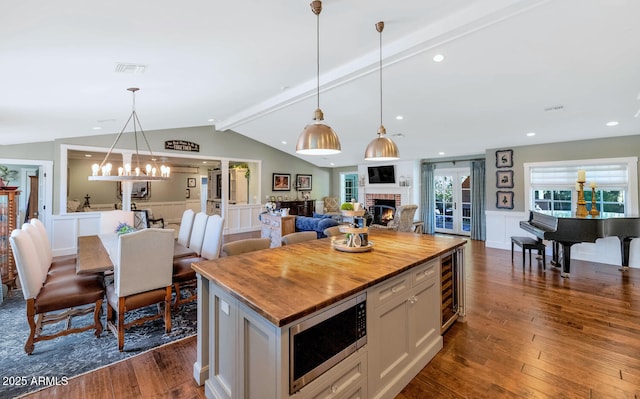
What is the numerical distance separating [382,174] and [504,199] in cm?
365

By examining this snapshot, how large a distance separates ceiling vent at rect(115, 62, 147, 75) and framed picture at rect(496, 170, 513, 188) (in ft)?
23.0

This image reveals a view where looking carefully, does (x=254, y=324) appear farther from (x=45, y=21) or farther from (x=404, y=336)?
(x=45, y=21)

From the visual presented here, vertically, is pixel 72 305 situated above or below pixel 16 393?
above

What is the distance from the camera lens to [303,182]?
10.4 m

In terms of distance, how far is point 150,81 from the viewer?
327 cm

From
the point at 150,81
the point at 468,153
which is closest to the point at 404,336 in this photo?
the point at 150,81

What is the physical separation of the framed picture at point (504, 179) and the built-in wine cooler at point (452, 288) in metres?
4.51

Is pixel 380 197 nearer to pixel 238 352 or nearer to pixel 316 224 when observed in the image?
pixel 316 224

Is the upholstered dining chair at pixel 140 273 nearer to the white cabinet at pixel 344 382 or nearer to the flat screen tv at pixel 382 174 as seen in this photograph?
the white cabinet at pixel 344 382

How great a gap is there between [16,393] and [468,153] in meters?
8.46

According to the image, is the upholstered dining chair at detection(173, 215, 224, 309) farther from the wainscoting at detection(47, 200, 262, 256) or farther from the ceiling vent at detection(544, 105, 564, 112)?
the ceiling vent at detection(544, 105, 564, 112)

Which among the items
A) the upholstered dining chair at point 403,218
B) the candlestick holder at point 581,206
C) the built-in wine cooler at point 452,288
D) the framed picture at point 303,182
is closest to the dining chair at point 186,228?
the built-in wine cooler at point 452,288

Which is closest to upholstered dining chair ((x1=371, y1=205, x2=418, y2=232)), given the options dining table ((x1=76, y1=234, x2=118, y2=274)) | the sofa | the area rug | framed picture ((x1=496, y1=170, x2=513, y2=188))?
the sofa

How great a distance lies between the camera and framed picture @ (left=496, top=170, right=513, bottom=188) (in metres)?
6.30
